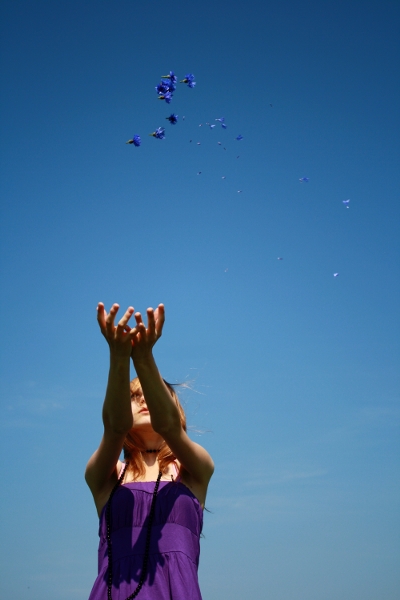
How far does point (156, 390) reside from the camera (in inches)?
181

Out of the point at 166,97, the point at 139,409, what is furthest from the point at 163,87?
the point at 139,409

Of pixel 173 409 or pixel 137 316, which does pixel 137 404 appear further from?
pixel 137 316

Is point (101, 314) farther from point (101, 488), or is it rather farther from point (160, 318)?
point (101, 488)

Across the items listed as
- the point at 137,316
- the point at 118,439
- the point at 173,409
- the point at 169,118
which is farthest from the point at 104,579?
the point at 169,118

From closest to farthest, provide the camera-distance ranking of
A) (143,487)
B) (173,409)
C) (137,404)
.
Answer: (173,409) → (143,487) → (137,404)

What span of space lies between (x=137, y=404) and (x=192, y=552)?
1.30 m

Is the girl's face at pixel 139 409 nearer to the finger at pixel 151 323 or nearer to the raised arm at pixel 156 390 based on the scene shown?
the raised arm at pixel 156 390

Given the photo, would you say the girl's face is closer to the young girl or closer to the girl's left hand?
the young girl

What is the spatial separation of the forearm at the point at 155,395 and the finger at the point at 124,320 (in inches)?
12.6

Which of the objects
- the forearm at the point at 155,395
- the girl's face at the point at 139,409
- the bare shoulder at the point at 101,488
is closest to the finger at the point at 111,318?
the forearm at the point at 155,395

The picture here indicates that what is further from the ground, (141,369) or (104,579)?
(141,369)

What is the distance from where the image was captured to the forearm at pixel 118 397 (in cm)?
450

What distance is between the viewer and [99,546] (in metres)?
5.10

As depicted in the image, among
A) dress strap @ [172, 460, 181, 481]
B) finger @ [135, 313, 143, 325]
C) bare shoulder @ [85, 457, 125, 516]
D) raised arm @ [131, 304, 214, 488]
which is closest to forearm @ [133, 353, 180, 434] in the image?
raised arm @ [131, 304, 214, 488]
